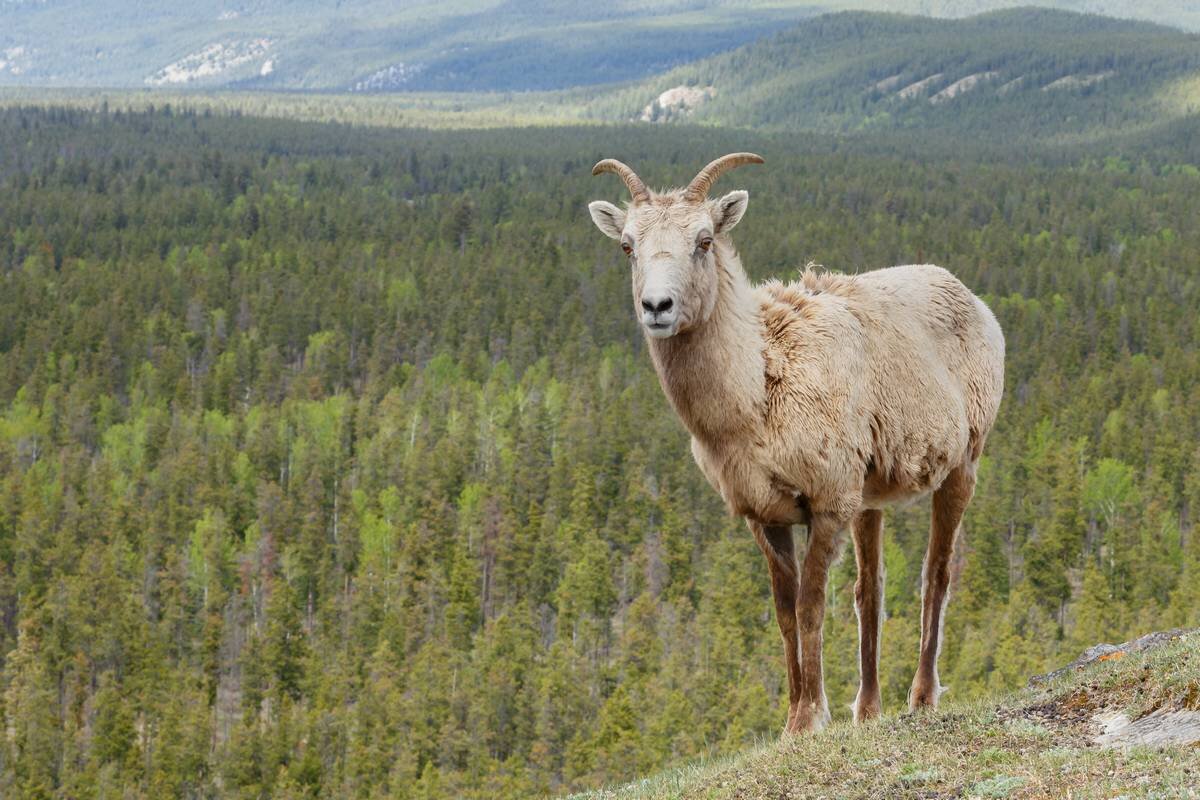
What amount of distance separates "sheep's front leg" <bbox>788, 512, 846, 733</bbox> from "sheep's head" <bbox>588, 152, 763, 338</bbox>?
9.79 ft

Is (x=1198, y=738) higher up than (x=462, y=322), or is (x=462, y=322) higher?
(x=1198, y=738)

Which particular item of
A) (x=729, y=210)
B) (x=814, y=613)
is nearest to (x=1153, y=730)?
(x=814, y=613)

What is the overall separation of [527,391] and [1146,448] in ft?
214

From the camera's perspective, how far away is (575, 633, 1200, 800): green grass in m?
13.8

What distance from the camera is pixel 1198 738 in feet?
47.6

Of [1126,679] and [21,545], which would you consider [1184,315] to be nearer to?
[21,545]

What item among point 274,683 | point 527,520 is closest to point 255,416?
point 527,520

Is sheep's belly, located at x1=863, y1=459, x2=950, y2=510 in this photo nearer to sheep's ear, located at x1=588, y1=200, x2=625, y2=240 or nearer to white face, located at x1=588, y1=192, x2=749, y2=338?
white face, located at x1=588, y1=192, x2=749, y2=338

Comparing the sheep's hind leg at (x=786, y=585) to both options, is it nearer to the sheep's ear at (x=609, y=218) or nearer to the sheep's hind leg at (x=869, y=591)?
the sheep's hind leg at (x=869, y=591)

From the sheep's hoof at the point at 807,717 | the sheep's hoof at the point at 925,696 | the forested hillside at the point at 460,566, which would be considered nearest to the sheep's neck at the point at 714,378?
the sheep's hoof at the point at 807,717

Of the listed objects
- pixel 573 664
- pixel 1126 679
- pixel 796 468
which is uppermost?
pixel 796 468

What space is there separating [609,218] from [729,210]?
159 centimetres

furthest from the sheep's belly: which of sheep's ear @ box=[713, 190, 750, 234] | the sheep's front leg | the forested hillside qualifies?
the forested hillside

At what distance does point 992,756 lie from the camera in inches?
595
